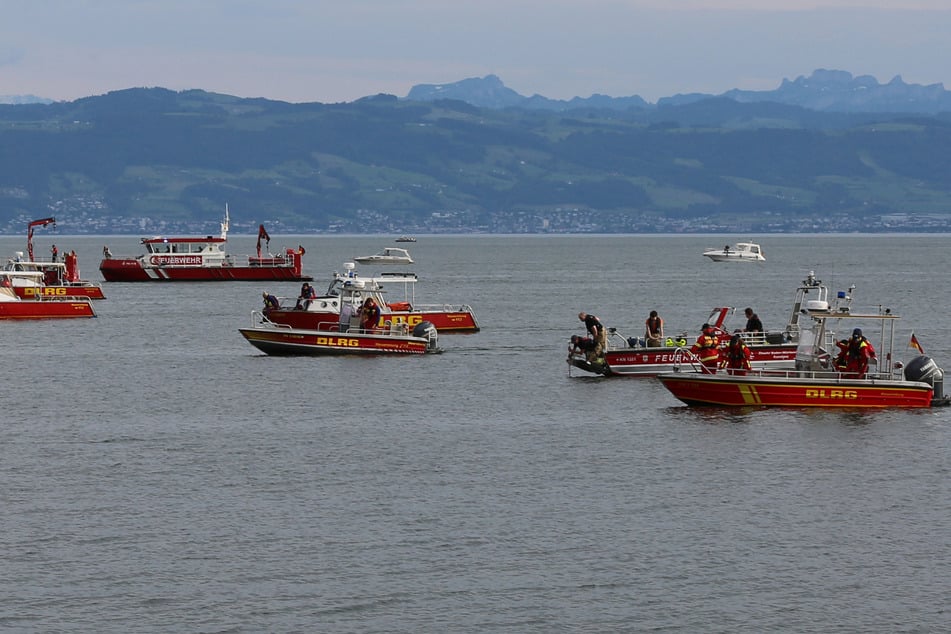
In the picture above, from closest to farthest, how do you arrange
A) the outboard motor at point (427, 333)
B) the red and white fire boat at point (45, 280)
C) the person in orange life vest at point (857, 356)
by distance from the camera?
the person in orange life vest at point (857, 356), the outboard motor at point (427, 333), the red and white fire boat at point (45, 280)

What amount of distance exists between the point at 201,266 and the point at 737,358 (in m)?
107

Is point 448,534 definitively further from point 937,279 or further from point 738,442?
point 937,279

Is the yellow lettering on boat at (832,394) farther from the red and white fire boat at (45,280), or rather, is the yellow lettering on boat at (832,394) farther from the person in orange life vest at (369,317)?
the red and white fire boat at (45,280)

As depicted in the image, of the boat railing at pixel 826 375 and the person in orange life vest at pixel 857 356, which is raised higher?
the person in orange life vest at pixel 857 356

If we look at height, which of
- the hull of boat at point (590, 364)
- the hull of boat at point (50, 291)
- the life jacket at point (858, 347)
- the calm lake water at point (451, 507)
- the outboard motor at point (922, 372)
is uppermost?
the life jacket at point (858, 347)

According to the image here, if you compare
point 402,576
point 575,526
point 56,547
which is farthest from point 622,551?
point 56,547

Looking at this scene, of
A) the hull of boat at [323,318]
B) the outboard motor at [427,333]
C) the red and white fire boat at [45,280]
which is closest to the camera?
the outboard motor at [427,333]

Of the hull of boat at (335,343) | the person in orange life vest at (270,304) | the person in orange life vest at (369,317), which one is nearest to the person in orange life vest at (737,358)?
the hull of boat at (335,343)

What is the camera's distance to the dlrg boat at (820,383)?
5219 centimetres

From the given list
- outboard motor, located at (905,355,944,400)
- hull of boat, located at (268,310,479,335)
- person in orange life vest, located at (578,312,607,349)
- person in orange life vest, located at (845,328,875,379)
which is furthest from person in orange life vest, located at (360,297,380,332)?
outboard motor, located at (905,355,944,400)

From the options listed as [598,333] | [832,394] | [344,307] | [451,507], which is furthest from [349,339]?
[451,507]

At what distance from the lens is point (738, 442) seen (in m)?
47.6

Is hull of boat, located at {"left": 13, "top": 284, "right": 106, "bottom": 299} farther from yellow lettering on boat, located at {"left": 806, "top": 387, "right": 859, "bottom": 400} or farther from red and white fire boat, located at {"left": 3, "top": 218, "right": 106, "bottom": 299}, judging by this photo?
yellow lettering on boat, located at {"left": 806, "top": 387, "right": 859, "bottom": 400}

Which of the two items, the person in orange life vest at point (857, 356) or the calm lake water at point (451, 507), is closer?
the calm lake water at point (451, 507)
